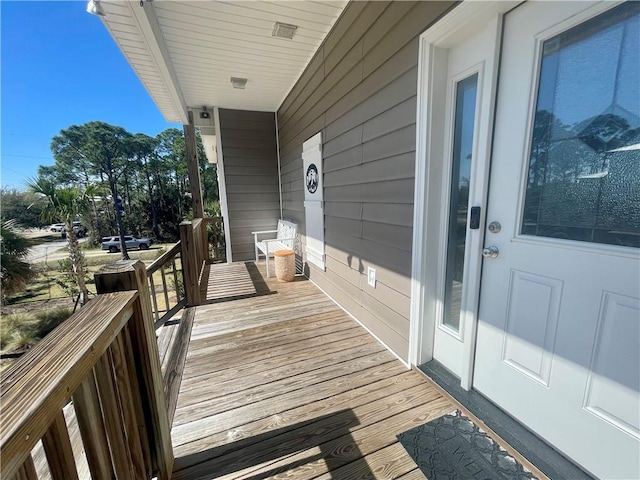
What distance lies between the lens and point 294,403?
4.96 ft

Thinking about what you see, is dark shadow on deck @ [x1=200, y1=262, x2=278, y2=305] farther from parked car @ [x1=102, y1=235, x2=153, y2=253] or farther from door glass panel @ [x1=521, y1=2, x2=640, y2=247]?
parked car @ [x1=102, y1=235, x2=153, y2=253]

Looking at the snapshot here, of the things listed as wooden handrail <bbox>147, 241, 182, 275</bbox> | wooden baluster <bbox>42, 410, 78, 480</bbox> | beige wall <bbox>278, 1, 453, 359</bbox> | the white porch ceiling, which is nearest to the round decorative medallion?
beige wall <bbox>278, 1, 453, 359</bbox>

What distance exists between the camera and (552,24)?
1.01 meters

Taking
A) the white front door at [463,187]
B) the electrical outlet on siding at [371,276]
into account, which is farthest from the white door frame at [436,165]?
the electrical outlet on siding at [371,276]

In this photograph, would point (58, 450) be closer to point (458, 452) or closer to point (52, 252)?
point (458, 452)

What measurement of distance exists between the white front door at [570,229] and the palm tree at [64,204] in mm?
9573

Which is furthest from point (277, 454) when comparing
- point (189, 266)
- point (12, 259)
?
point (12, 259)

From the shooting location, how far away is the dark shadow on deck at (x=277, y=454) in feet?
3.76

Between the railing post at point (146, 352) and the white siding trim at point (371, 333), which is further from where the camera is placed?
the white siding trim at point (371, 333)

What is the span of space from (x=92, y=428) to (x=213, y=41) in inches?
129

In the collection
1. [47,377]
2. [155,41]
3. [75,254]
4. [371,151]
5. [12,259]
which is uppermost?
[155,41]

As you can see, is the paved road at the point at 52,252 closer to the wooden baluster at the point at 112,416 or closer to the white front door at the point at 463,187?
the wooden baluster at the point at 112,416

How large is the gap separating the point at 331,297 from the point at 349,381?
137 cm

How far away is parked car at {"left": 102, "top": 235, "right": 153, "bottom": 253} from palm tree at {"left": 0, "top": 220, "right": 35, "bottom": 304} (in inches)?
484
